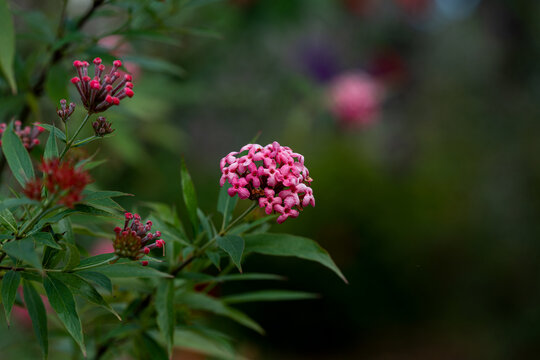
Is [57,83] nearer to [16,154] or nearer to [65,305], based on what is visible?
[16,154]

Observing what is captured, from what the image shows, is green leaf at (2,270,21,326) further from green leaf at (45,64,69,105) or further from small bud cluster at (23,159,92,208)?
green leaf at (45,64,69,105)

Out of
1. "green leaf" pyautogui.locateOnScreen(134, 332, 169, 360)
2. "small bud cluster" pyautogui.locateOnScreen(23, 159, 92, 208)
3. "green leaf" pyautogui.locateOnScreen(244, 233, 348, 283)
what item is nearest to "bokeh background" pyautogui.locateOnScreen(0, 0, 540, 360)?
"green leaf" pyautogui.locateOnScreen(134, 332, 169, 360)

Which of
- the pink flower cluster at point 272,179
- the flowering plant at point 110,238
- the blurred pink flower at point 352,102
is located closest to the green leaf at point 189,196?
the flowering plant at point 110,238

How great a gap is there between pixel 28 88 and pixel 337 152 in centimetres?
338

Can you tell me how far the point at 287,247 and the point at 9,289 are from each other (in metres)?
0.34

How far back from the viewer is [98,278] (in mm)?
623

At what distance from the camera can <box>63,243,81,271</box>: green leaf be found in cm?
62

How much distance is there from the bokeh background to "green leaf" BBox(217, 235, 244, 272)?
1629mm

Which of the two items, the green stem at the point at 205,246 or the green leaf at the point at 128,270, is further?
the green stem at the point at 205,246

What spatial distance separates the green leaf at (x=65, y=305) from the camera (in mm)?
613

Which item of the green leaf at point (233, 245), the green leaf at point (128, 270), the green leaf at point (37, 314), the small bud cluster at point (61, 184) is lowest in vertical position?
the green leaf at point (37, 314)

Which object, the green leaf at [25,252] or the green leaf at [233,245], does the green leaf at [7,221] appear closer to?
the green leaf at [25,252]

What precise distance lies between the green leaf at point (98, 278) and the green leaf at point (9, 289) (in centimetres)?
7

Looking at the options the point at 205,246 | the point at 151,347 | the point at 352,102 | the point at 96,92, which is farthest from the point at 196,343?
the point at 352,102
